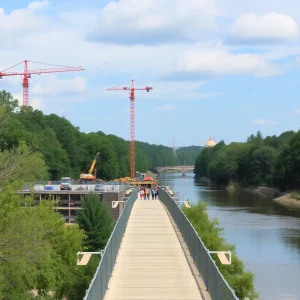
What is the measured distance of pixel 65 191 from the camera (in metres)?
80.1

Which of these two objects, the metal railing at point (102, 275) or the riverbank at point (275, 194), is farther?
the riverbank at point (275, 194)

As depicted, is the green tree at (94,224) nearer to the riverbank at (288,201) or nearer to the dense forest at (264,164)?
the riverbank at (288,201)

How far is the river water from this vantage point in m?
40.5

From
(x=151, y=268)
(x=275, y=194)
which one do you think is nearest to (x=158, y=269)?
(x=151, y=268)

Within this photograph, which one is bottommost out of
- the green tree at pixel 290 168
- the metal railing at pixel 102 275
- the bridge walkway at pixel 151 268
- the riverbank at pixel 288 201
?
the riverbank at pixel 288 201

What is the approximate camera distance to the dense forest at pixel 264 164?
125 meters

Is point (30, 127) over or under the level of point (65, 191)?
over

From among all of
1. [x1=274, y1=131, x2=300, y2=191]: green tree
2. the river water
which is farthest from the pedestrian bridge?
[x1=274, y1=131, x2=300, y2=191]: green tree

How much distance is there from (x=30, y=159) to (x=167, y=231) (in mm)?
7350

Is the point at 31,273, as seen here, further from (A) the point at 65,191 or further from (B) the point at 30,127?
(B) the point at 30,127

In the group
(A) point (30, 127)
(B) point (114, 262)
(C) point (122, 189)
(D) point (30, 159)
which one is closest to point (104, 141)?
(A) point (30, 127)

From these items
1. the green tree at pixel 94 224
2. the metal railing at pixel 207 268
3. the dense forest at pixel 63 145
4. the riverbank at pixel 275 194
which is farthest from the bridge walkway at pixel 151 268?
the riverbank at pixel 275 194

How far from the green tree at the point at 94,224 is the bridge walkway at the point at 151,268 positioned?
18888 millimetres

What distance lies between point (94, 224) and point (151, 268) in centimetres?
3185
